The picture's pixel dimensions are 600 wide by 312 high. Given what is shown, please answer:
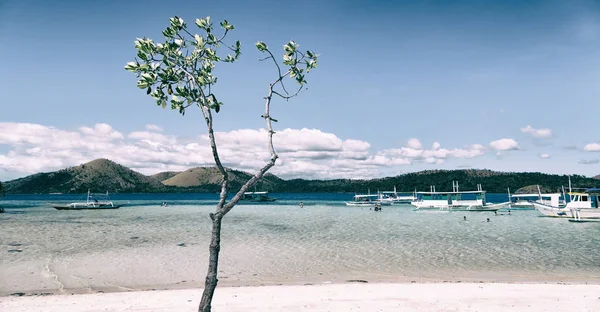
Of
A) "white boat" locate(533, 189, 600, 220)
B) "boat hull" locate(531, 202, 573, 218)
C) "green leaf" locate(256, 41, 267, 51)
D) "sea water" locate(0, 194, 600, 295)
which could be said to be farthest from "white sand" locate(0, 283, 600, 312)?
"boat hull" locate(531, 202, 573, 218)

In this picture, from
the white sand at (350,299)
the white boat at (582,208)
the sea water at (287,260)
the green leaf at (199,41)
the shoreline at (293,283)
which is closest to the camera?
the green leaf at (199,41)

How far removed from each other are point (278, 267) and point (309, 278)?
11.7ft

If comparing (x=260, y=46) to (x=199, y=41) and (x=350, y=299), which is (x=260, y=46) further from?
(x=350, y=299)

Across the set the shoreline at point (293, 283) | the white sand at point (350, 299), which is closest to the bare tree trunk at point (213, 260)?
the white sand at point (350, 299)

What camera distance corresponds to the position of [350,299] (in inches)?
525

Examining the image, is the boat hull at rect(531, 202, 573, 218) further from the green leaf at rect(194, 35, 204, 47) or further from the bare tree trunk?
the green leaf at rect(194, 35, 204, 47)

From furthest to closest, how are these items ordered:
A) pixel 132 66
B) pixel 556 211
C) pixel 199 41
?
pixel 556 211 < pixel 199 41 < pixel 132 66

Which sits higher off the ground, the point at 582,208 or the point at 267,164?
the point at 267,164

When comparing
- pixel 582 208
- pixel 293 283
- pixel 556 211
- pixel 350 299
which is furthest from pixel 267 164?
pixel 556 211

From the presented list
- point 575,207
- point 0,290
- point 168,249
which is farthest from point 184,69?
point 575,207

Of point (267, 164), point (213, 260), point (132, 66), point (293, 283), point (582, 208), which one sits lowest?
point (293, 283)

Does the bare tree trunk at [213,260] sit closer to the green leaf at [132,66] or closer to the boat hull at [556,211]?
the green leaf at [132,66]

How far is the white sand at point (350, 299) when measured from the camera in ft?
39.7

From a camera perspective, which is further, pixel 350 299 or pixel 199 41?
pixel 350 299
